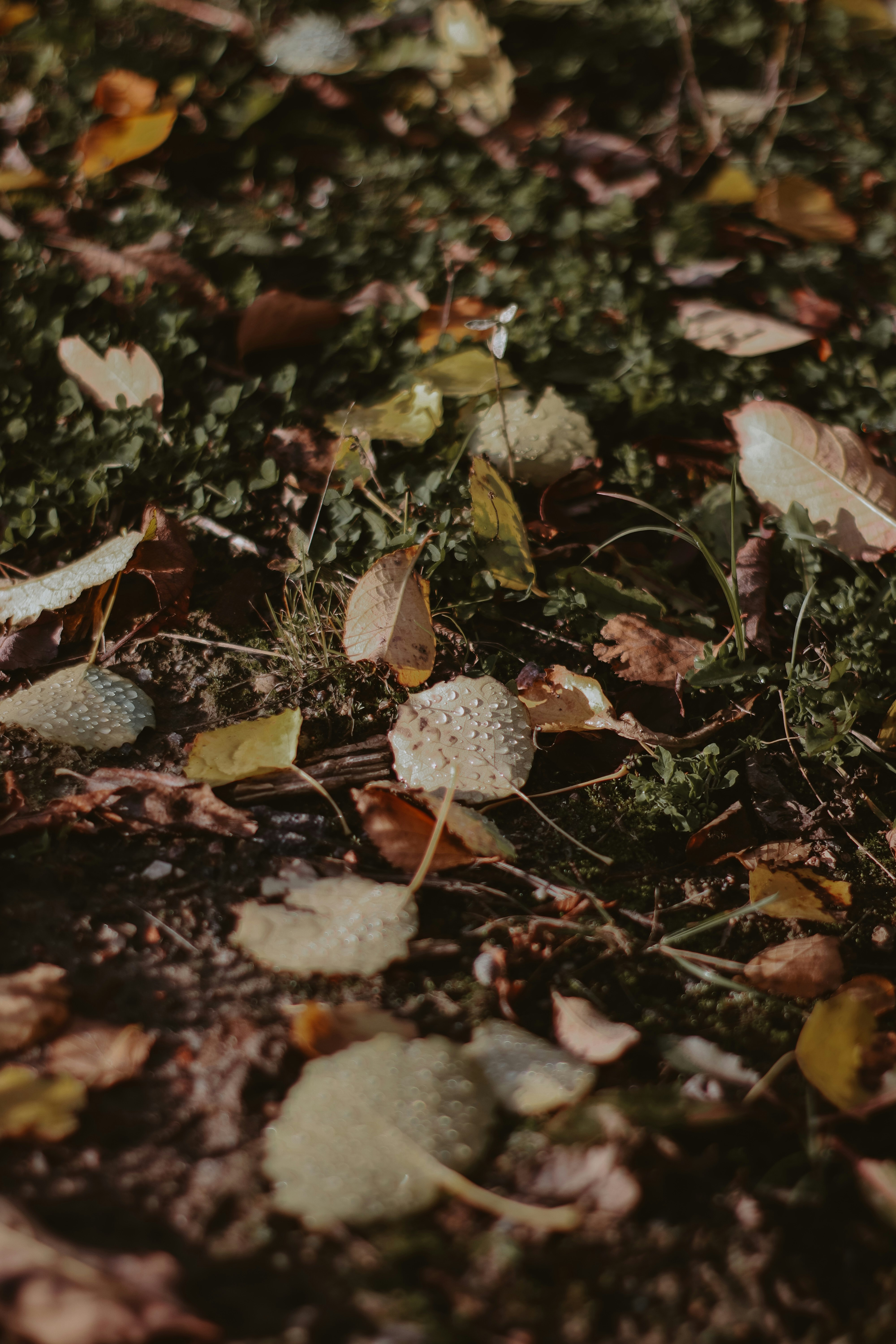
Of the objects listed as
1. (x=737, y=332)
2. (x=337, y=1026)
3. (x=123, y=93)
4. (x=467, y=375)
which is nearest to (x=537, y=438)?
(x=467, y=375)

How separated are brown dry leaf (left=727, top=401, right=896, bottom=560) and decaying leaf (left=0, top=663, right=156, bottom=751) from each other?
131cm

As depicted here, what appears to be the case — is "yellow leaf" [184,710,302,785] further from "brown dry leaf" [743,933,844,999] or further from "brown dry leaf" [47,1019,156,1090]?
"brown dry leaf" [743,933,844,999]

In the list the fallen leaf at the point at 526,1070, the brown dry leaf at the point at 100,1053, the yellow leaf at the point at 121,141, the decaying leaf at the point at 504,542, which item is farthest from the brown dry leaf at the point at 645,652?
the yellow leaf at the point at 121,141

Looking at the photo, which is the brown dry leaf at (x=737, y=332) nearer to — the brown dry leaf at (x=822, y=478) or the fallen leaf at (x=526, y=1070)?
the brown dry leaf at (x=822, y=478)

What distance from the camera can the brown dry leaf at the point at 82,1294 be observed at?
81 cm

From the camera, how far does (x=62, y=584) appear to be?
5.37 ft

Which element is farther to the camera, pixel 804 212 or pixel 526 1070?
pixel 804 212

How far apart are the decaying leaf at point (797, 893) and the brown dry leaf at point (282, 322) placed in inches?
64.6

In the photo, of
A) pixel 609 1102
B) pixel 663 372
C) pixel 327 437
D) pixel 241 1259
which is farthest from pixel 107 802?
pixel 663 372

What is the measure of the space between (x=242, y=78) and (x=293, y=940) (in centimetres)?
267

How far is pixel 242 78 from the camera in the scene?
272cm

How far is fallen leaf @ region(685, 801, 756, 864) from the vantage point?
1472 mm

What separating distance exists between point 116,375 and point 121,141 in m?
0.98

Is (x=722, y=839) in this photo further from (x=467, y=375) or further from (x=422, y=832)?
(x=467, y=375)
